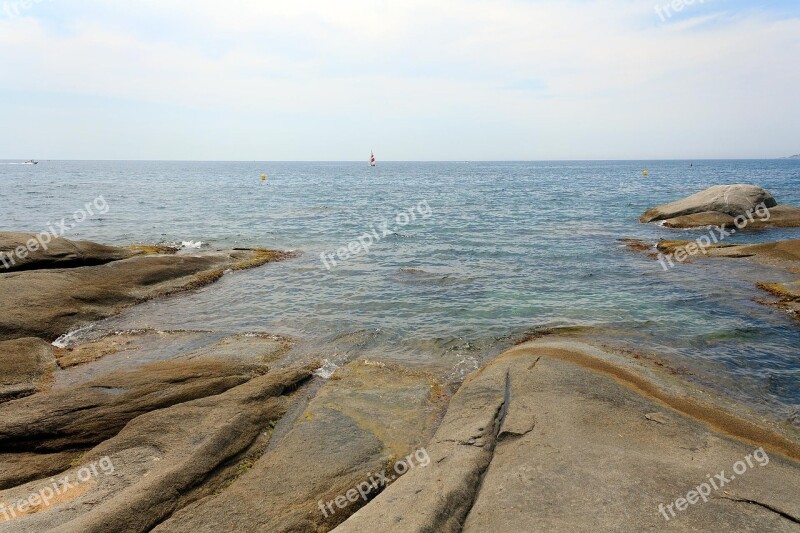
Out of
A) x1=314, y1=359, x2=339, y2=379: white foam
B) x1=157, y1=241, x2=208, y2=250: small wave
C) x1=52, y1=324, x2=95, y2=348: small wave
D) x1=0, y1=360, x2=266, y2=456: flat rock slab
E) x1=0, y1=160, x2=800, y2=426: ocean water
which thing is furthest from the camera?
x1=157, y1=241, x2=208, y2=250: small wave

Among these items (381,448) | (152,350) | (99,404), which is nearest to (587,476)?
(381,448)

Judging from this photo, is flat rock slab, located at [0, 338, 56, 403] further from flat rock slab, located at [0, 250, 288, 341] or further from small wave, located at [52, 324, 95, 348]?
flat rock slab, located at [0, 250, 288, 341]

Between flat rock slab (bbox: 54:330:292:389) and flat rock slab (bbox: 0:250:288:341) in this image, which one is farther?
flat rock slab (bbox: 0:250:288:341)

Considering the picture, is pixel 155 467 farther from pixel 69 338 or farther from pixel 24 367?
pixel 69 338

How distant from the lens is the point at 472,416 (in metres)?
8.32

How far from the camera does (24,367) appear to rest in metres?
10.8

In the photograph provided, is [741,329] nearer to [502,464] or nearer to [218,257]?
[502,464]

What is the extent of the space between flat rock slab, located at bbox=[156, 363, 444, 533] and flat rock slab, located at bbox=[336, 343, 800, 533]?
714 mm

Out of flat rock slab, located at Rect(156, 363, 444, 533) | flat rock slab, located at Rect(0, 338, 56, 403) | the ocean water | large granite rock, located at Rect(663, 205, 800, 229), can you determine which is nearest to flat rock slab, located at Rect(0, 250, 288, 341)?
the ocean water

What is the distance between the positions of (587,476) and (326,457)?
391cm

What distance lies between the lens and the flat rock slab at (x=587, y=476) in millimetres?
5512

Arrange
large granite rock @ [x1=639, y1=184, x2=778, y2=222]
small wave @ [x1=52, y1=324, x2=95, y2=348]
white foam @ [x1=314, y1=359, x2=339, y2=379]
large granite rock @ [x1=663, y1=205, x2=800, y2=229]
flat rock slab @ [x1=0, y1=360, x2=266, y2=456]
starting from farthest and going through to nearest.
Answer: large granite rock @ [x1=639, y1=184, x2=778, y2=222]
large granite rock @ [x1=663, y1=205, x2=800, y2=229]
small wave @ [x1=52, y1=324, x2=95, y2=348]
white foam @ [x1=314, y1=359, x2=339, y2=379]
flat rock slab @ [x1=0, y1=360, x2=266, y2=456]

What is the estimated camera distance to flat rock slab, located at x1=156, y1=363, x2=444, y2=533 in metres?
6.01

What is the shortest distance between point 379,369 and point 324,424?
3.37 m
